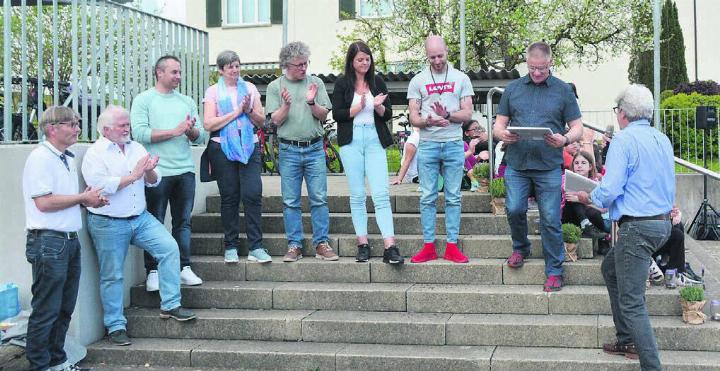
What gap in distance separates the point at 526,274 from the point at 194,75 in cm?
411

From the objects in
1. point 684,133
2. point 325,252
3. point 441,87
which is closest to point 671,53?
point 684,133

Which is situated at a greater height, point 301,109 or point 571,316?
point 301,109

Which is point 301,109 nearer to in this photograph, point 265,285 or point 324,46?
point 265,285

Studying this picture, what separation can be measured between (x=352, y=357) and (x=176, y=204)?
6.99 feet

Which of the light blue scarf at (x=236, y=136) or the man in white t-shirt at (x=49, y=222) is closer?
the man in white t-shirt at (x=49, y=222)

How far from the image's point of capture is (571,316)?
6.56 metres

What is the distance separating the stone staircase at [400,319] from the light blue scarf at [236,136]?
38.5 inches

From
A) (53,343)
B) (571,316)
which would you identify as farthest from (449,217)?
(53,343)

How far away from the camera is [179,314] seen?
6906mm

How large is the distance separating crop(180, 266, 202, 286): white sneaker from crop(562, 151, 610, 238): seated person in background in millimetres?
3178

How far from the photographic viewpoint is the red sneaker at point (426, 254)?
7.31 m

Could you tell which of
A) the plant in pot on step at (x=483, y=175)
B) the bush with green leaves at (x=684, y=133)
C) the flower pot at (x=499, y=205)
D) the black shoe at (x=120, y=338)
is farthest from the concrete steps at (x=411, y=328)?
the bush with green leaves at (x=684, y=133)

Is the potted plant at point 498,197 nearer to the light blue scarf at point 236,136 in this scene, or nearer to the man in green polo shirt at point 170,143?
the light blue scarf at point 236,136

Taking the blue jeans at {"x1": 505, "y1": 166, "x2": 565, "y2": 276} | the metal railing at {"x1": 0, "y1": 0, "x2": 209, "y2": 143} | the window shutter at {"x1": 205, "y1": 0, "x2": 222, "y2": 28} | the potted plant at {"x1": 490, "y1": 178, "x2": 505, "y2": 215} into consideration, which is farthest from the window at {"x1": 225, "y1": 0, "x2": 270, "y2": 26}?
the blue jeans at {"x1": 505, "y1": 166, "x2": 565, "y2": 276}
